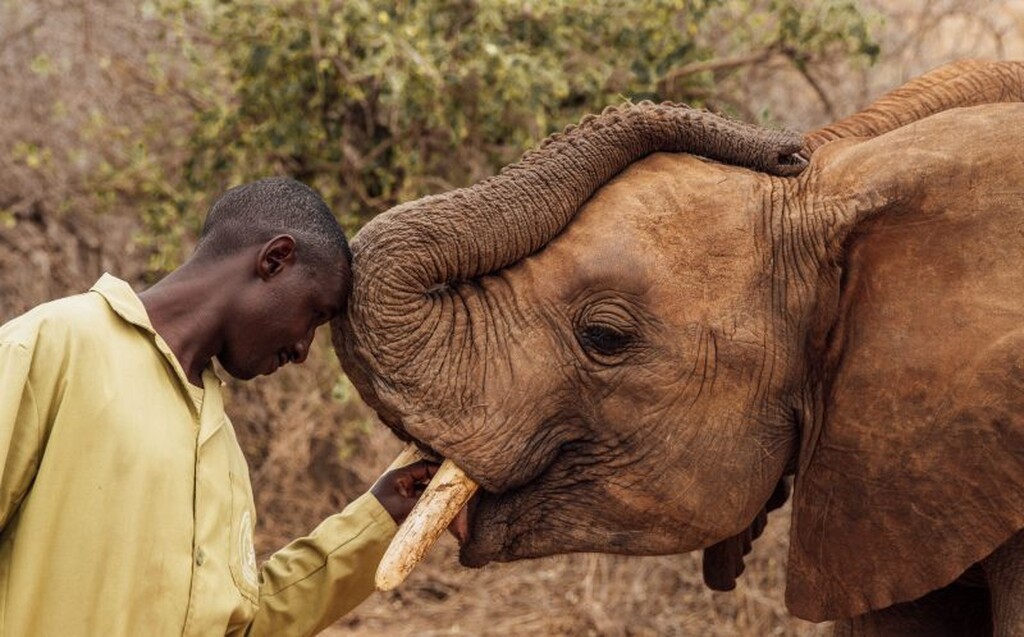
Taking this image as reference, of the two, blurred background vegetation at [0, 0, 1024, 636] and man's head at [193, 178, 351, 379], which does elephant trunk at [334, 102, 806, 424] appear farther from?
blurred background vegetation at [0, 0, 1024, 636]

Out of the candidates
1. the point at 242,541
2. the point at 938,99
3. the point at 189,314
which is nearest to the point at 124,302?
the point at 189,314

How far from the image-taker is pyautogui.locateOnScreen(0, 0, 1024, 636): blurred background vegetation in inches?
289

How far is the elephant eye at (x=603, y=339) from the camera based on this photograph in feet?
12.9

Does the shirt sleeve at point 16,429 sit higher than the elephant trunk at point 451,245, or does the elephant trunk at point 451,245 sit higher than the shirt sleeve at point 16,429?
the shirt sleeve at point 16,429

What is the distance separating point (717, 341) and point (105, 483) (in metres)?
1.48

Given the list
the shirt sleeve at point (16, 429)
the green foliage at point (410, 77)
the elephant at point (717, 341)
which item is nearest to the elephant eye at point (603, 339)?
the elephant at point (717, 341)

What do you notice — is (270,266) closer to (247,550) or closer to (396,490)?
(247,550)

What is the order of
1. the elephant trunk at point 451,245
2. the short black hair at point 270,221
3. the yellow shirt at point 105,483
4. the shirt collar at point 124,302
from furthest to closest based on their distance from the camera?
the elephant trunk at point 451,245, the short black hair at point 270,221, the shirt collar at point 124,302, the yellow shirt at point 105,483

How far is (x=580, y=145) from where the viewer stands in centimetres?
401

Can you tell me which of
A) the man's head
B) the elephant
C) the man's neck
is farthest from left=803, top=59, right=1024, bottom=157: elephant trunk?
the man's neck

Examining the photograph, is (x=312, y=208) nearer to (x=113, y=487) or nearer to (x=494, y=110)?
(x=113, y=487)

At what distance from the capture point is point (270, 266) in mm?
3518

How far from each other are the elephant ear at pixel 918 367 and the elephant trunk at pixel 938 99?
0.33 metres

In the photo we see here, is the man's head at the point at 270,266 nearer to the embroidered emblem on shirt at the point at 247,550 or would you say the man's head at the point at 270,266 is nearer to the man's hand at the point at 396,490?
the embroidered emblem on shirt at the point at 247,550
